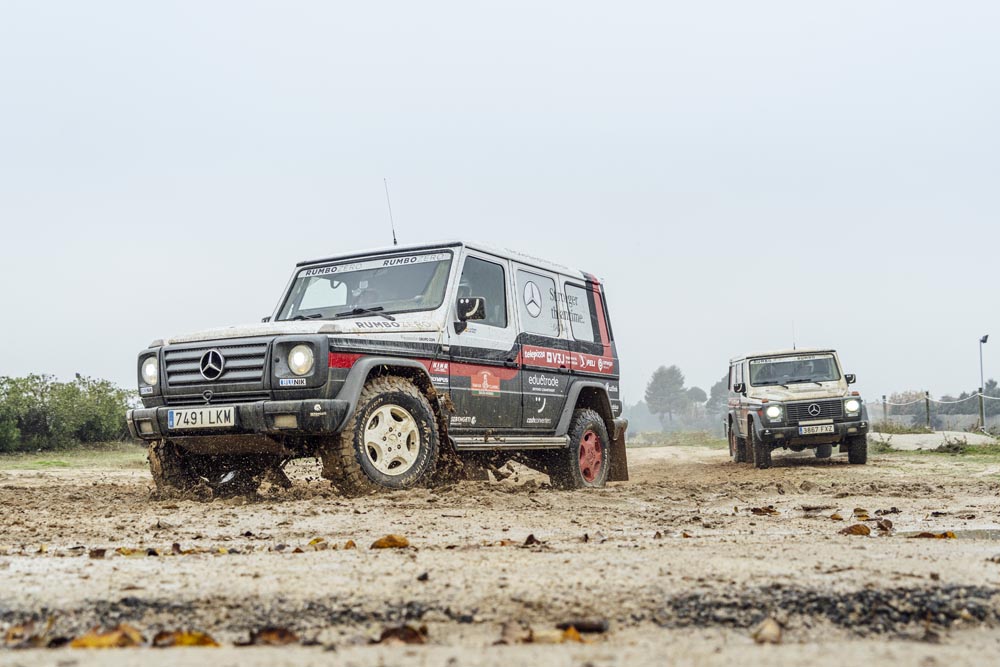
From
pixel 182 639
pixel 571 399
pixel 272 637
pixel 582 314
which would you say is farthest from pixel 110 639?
pixel 582 314

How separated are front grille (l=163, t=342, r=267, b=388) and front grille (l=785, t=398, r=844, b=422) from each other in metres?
10.0

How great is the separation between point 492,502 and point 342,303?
2.43 meters

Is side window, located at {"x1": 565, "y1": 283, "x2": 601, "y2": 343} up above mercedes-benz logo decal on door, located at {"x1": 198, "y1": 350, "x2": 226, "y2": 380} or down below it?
above

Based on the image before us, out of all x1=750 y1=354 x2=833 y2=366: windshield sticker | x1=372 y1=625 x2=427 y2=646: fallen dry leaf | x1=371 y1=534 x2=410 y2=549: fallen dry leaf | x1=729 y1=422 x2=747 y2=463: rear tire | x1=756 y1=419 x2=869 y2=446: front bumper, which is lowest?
x1=729 y1=422 x2=747 y2=463: rear tire

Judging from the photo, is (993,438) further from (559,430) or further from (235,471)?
(235,471)

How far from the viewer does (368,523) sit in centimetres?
571

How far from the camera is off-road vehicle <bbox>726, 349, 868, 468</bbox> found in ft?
50.0

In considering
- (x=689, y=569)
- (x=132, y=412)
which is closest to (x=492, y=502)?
(x=132, y=412)

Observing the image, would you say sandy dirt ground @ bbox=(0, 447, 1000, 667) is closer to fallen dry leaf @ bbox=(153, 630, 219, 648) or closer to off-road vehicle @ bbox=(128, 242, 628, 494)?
fallen dry leaf @ bbox=(153, 630, 219, 648)

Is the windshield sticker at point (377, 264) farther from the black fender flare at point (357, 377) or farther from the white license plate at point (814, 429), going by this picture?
the white license plate at point (814, 429)

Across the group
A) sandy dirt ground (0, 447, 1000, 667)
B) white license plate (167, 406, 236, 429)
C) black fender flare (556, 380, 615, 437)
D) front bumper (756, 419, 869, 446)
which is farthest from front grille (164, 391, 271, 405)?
front bumper (756, 419, 869, 446)

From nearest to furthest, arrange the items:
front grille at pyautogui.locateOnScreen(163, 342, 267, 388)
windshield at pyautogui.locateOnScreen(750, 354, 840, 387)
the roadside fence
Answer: front grille at pyautogui.locateOnScreen(163, 342, 267, 388) → windshield at pyautogui.locateOnScreen(750, 354, 840, 387) → the roadside fence

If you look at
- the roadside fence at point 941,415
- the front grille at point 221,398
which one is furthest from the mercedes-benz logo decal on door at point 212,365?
the roadside fence at point 941,415

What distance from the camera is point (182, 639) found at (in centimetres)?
279
